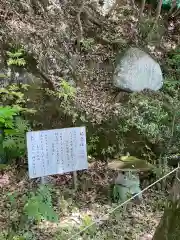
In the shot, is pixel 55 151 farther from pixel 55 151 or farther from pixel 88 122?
pixel 88 122

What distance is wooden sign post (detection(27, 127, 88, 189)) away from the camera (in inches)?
169

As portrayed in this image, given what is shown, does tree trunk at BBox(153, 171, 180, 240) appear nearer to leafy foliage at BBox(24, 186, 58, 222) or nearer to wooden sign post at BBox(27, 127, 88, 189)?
leafy foliage at BBox(24, 186, 58, 222)

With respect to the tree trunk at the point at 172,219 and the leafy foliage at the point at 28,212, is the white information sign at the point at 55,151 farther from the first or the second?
the tree trunk at the point at 172,219

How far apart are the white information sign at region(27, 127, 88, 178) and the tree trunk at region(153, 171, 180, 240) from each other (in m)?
2.18

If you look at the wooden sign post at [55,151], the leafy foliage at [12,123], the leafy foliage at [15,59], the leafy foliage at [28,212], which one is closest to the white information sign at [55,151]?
the wooden sign post at [55,151]

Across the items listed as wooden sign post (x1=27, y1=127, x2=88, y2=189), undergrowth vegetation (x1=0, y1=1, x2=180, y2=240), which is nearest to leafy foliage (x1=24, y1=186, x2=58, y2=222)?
wooden sign post (x1=27, y1=127, x2=88, y2=189)

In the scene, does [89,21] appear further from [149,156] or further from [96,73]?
[149,156]

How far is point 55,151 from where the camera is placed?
4.48 meters

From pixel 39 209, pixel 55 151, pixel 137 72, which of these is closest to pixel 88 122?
pixel 55 151

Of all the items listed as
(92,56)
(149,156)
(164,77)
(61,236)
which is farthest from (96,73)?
(61,236)

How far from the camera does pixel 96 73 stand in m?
6.73

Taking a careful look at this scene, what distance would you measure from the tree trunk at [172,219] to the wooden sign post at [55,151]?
2182 mm

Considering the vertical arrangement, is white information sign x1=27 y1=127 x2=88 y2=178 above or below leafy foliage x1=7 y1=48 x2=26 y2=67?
below

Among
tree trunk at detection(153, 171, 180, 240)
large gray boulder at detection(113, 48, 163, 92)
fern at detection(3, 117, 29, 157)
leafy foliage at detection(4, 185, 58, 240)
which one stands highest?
large gray boulder at detection(113, 48, 163, 92)
